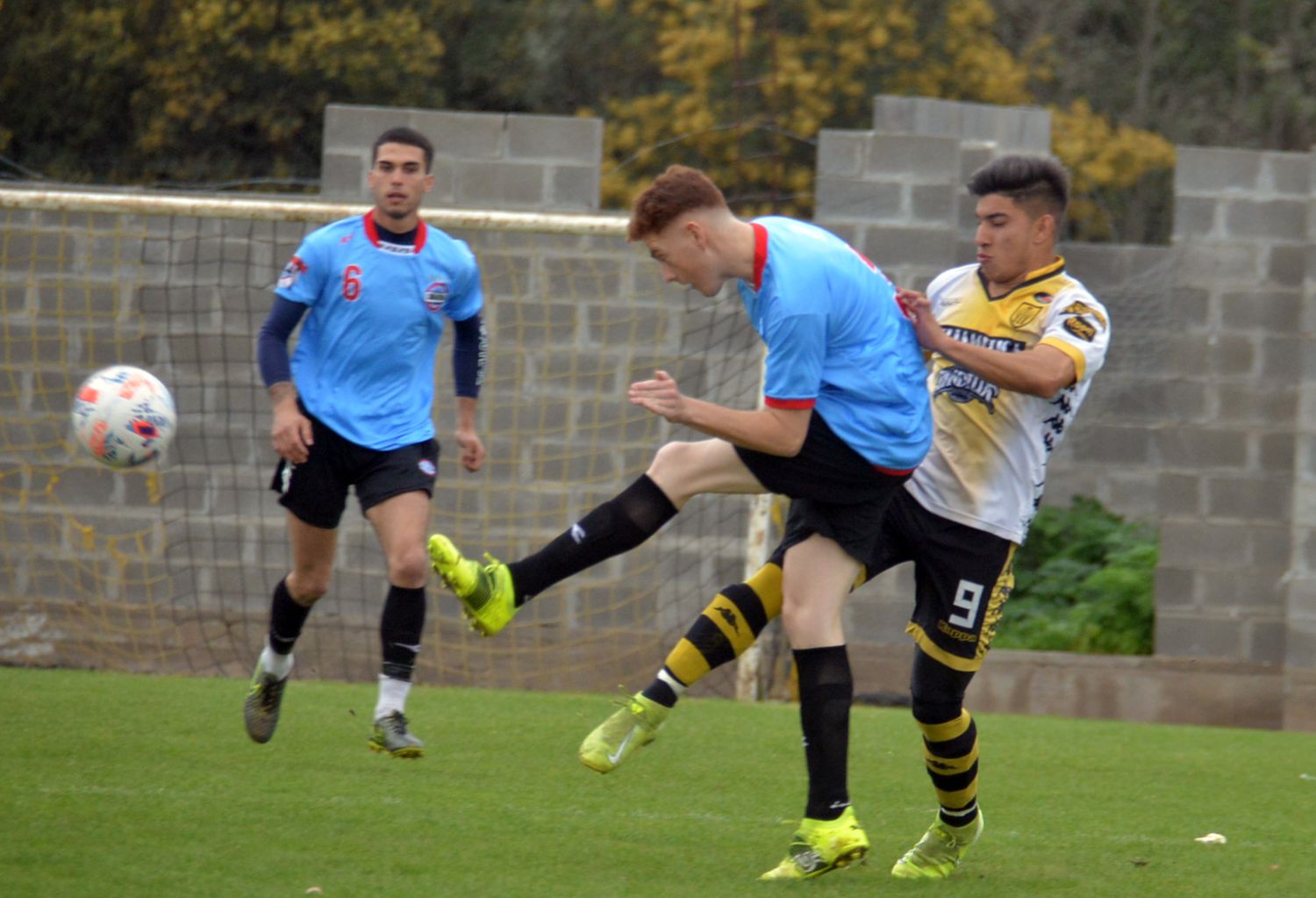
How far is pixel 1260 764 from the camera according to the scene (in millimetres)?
7160

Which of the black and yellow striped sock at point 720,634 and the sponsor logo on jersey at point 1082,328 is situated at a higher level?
the sponsor logo on jersey at point 1082,328

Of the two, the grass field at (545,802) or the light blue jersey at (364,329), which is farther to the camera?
the light blue jersey at (364,329)

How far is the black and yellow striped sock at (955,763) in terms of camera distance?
4773mm

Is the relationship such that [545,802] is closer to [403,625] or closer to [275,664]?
[403,625]

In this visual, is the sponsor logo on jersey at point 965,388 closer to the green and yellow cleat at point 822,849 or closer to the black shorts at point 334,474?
the green and yellow cleat at point 822,849

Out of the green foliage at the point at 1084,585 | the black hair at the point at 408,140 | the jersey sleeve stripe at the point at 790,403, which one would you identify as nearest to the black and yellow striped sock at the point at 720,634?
the jersey sleeve stripe at the point at 790,403

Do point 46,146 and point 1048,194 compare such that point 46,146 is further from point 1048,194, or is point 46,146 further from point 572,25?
point 1048,194

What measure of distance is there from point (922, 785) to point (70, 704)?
3.45 m

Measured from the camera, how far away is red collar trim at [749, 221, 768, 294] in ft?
14.4

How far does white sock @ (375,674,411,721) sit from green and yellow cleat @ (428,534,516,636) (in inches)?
42.6

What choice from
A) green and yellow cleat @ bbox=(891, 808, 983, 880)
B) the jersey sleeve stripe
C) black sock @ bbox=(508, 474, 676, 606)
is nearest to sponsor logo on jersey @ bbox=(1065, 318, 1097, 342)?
the jersey sleeve stripe

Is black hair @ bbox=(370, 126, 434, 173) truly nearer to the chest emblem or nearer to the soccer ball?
the chest emblem

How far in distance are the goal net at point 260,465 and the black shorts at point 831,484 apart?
14.8 feet

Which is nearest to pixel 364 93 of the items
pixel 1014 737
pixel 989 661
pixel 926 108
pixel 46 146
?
pixel 46 146
